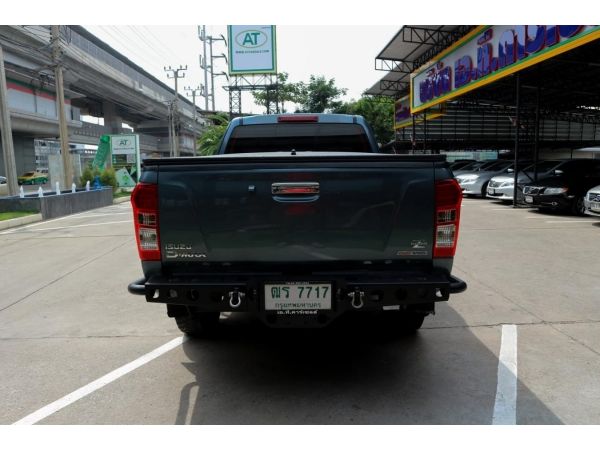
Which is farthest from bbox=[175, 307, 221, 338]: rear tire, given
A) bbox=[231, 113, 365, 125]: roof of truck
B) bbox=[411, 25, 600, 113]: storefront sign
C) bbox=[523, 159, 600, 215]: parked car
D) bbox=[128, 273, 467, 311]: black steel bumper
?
bbox=[523, 159, 600, 215]: parked car

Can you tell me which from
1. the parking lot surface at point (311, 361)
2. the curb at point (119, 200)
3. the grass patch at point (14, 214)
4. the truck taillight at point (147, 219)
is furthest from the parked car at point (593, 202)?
the curb at point (119, 200)

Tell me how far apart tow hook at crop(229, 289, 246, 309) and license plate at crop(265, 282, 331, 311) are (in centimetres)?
16

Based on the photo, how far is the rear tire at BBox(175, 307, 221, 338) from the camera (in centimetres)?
418

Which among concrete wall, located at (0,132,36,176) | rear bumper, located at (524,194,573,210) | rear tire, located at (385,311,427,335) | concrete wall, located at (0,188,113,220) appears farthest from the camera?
concrete wall, located at (0,132,36,176)

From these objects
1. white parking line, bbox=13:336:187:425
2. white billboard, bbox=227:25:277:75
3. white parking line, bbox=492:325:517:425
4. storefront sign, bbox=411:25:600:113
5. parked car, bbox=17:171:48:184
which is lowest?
white parking line, bbox=492:325:517:425

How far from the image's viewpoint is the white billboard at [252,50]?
38.4 m

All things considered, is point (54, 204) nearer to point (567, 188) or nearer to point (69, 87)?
point (567, 188)

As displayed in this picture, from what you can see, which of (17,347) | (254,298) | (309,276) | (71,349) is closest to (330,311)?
(309,276)

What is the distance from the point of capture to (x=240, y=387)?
3.40 metres

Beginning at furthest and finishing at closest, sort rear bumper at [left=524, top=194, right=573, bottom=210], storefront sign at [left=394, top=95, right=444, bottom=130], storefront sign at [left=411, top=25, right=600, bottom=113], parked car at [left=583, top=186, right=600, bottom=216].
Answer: storefront sign at [left=394, top=95, right=444, bottom=130], rear bumper at [left=524, top=194, right=573, bottom=210], storefront sign at [left=411, top=25, right=600, bottom=113], parked car at [left=583, top=186, right=600, bottom=216]

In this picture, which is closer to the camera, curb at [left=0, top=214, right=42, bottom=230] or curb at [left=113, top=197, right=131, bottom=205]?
curb at [left=0, top=214, right=42, bottom=230]

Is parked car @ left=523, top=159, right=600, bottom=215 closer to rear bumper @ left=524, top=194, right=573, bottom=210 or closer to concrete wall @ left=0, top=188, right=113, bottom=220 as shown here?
rear bumper @ left=524, top=194, right=573, bottom=210

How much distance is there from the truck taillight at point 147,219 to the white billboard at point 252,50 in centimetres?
3732

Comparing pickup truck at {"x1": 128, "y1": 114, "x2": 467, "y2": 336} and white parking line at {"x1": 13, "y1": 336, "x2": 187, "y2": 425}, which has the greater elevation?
pickup truck at {"x1": 128, "y1": 114, "x2": 467, "y2": 336}
